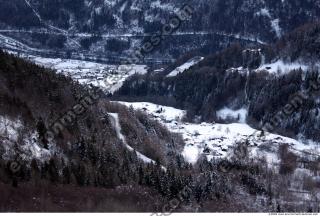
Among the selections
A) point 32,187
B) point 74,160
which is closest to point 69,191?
point 32,187

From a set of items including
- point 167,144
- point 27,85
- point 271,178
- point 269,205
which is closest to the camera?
point 269,205

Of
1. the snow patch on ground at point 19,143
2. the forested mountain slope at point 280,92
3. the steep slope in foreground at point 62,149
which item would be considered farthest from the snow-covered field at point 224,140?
the snow patch on ground at point 19,143

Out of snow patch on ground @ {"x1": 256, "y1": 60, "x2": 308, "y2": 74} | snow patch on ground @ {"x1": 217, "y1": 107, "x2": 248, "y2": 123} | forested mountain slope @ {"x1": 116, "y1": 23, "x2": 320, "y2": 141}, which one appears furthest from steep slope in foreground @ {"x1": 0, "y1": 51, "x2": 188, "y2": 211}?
snow patch on ground @ {"x1": 256, "y1": 60, "x2": 308, "y2": 74}

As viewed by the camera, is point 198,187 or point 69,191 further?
point 198,187

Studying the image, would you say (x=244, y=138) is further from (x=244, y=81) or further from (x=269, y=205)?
(x=269, y=205)

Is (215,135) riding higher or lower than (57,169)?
lower

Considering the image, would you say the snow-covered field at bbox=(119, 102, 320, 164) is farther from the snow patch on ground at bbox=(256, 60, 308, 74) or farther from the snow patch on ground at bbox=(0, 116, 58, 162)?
the snow patch on ground at bbox=(0, 116, 58, 162)

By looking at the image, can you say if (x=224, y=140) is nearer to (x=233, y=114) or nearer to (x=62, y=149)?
(x=233, y=114)

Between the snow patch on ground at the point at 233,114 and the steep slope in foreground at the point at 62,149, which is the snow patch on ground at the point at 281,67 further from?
the steep slope in foreground at the point at 62,149

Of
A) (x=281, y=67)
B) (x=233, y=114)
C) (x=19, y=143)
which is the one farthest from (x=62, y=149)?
(x=281, y=67)
